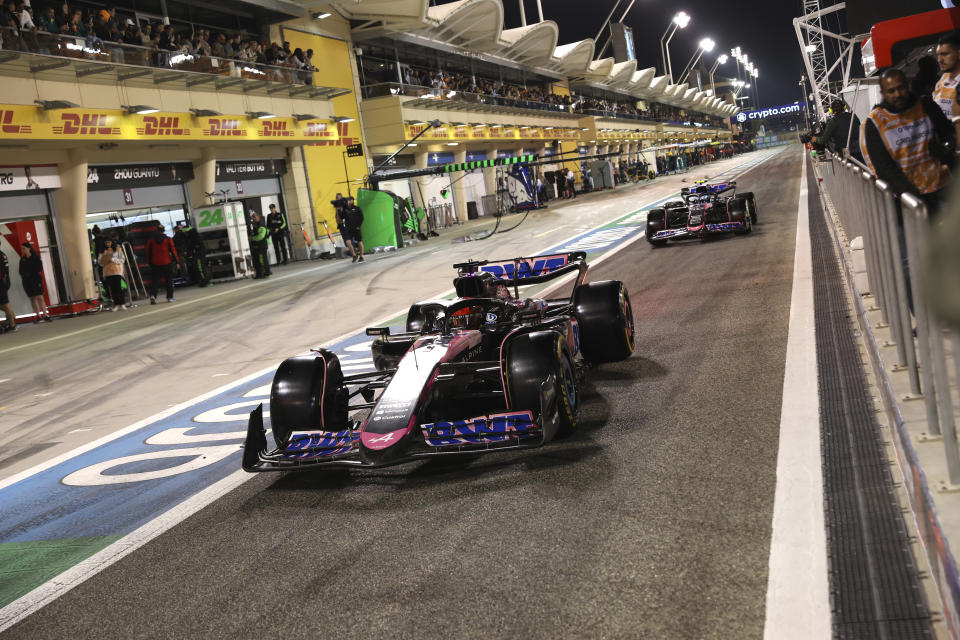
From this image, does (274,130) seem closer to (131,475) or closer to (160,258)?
(160,258)

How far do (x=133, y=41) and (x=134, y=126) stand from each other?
6.44 feet

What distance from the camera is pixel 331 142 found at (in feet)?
98.8

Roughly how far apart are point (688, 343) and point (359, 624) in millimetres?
4852

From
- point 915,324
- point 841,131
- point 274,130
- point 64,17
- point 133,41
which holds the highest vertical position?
point 64,17

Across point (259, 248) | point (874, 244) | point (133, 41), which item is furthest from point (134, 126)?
point (874, 244)

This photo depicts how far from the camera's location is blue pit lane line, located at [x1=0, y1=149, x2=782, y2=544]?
4723 mm

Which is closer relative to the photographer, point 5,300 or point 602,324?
point 602,324

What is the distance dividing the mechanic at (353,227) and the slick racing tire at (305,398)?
1836cm

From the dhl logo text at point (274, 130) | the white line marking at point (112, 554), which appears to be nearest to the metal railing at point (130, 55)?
the dhl logo text at point (274, 130)

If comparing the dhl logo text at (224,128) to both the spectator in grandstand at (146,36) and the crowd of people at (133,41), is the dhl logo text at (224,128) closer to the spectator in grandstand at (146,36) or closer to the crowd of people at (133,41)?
the crowd of people at (133,41)

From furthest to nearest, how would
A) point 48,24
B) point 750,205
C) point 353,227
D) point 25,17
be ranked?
1. point 353,227
2. point 48,24
3. point 25,17
4. point 750,205

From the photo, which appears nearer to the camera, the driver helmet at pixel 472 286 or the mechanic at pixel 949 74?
the mechanic at pixel 949 74

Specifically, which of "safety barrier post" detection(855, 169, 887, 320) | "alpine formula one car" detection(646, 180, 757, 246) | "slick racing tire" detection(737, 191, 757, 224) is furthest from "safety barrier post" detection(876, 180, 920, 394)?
"slick racing tire" detection(737, 191, 757, 224)

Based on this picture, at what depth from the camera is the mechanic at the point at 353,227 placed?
23.7 m
